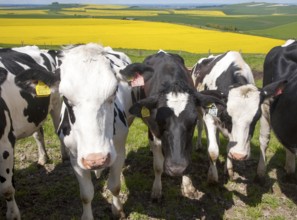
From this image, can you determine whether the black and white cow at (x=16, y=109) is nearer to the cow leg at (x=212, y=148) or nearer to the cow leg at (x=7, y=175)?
the cow leg at (x=7, y=175)

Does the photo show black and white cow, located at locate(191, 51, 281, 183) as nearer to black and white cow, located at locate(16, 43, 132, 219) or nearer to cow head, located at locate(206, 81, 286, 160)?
cow head, located at locate(206, 81, 286, 160)

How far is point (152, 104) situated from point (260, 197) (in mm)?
2453

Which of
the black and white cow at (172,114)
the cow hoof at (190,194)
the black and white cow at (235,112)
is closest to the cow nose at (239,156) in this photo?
the black and white cow at (235,112)

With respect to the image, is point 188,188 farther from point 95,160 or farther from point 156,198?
point 95,160

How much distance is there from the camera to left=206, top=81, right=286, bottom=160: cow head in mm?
4648

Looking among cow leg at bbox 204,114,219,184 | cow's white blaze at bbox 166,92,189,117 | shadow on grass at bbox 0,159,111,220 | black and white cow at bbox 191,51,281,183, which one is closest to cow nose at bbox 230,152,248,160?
black and white cow at bbox 191,51,281,183

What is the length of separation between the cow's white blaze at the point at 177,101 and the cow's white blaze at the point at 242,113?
1.08 metres

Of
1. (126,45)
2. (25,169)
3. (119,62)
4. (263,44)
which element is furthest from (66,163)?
(263,44)

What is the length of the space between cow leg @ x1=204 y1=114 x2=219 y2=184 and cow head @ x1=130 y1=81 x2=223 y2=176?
1.35 meters

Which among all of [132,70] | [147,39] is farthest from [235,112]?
[147,39]

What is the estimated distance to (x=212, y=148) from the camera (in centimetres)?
534

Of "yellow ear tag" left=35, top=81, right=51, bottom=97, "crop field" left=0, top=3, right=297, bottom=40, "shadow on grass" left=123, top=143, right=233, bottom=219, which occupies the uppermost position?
"yellow ear tag" left=35, top=81, right=51, bottom=97

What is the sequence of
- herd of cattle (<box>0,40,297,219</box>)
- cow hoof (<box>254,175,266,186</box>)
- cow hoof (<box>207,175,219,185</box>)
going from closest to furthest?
herd of cattle (<box>0,40,297,219</box>), cow hoof (<box>207,175,219,185</box>), cow hoof (<box>254,175,266,186</box>)

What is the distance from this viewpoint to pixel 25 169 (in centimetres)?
595
